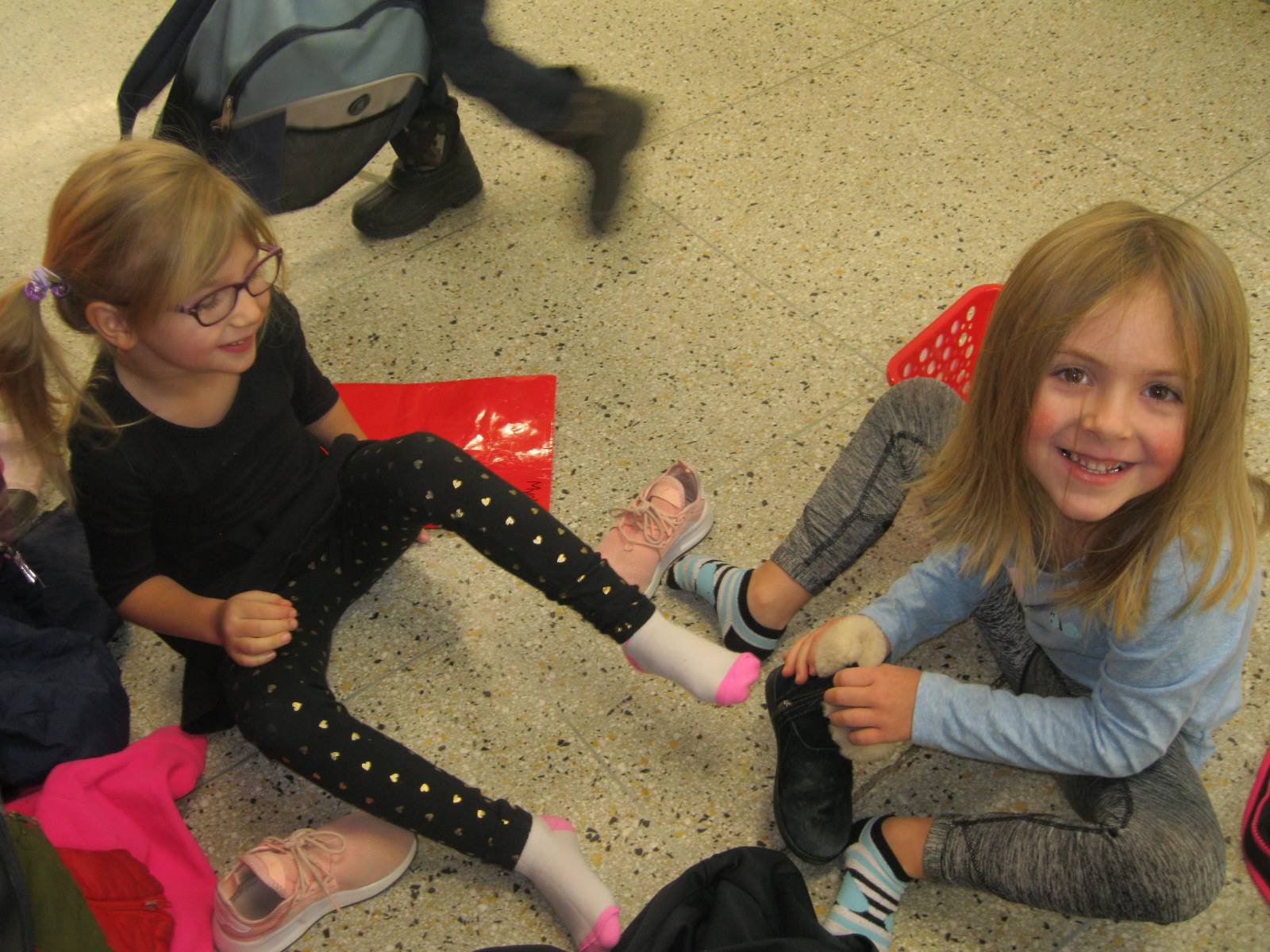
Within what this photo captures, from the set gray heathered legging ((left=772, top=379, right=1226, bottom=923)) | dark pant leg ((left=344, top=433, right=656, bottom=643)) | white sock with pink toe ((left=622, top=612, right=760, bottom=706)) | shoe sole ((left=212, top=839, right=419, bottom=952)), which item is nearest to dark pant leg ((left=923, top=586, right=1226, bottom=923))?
gray heathered legging ((left=772, top=379, right=1226, bottom=923))

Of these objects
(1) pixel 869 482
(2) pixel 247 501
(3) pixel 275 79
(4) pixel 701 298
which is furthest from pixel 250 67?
(1) pixel 869 482

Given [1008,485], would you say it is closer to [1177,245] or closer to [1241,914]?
[1177,245]

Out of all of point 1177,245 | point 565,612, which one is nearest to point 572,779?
point 565,612

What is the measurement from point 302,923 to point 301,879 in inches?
1.9

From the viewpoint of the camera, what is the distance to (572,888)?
1037 mm

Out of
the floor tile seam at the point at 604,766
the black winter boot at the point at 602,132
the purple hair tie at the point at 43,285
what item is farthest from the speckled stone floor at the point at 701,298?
the purple hair tie at the point at 43,285

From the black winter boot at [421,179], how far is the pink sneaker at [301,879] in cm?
103

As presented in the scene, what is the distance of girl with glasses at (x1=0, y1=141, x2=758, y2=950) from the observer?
0.97m

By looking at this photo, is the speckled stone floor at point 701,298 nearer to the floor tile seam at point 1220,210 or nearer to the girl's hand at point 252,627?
the floor tile seam at point 1220,210

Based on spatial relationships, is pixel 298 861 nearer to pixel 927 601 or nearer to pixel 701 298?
pixel 927 601

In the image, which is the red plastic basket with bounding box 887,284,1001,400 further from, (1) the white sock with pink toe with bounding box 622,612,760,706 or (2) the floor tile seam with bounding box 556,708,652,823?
(2) the floor tile seam with bounding box 556,708,652,823

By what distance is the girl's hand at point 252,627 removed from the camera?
40.8 inches

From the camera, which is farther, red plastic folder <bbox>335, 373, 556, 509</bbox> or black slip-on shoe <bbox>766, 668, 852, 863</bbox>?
red plastic folder <bbox>335, 373, 556, 509</bbox>

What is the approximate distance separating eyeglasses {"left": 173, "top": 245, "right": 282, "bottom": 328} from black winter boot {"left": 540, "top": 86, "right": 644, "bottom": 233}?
66 centimetres
